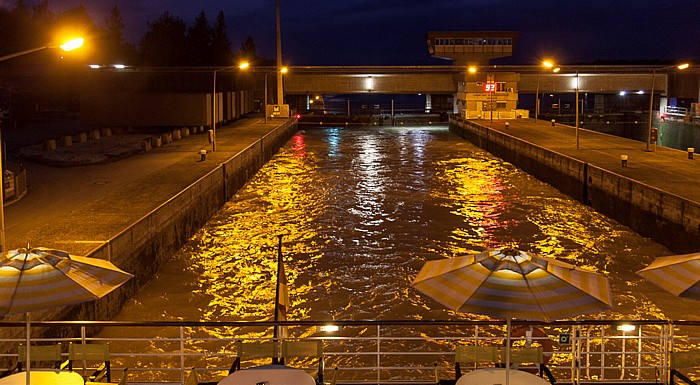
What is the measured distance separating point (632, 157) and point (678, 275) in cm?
3354

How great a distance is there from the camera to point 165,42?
125 metres

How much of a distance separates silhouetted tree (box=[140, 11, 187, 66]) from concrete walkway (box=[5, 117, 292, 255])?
76.2 m

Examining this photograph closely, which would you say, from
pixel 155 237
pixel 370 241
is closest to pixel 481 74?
pixel 370 241

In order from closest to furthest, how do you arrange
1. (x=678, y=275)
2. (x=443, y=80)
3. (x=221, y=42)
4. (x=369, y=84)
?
(x=678, y=275) → (x=443, y=80) → (x=369, y=84) → (x=221, y=42)

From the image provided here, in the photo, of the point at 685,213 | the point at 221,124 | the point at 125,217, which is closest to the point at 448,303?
the point at 125,217

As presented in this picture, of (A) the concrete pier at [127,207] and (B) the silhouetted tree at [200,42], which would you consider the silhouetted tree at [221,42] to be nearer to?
(B) the silhouetted tree at [200,42]

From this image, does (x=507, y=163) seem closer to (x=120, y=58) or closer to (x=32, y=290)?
(x=32, y=290)

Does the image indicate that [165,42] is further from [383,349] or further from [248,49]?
[383,349]

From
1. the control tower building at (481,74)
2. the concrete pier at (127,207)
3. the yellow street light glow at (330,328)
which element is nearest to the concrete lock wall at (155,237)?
the concrete pier at (127,207)

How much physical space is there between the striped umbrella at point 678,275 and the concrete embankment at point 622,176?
16968 mm

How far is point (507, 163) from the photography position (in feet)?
176

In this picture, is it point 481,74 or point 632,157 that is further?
point 481,74

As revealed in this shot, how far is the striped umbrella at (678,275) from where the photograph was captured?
30.5ft

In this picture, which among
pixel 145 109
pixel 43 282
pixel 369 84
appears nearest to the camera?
pixel 43 282
